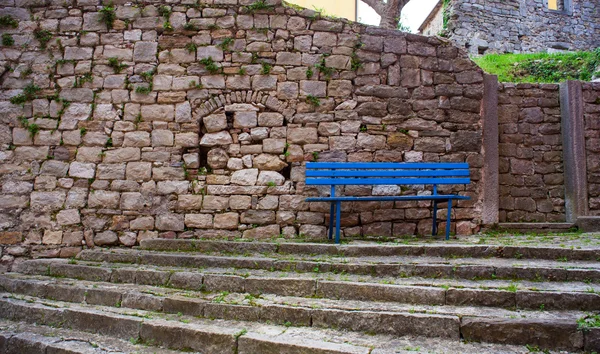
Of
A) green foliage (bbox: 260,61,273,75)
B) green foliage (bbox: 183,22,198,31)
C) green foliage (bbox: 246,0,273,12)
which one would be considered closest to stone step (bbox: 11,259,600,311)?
green foliage (bbox: 260,61,273,75)

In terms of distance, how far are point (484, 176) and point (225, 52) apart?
13.2 ft

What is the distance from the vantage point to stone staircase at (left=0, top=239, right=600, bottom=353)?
3.01 meters

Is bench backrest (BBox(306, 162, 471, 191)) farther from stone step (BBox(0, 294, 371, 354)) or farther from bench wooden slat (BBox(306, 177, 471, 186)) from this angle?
stone step (BBox(0, 294, 371, 354))

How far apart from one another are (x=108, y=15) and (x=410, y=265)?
17.0 ft

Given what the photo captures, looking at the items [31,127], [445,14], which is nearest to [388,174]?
[31,127]

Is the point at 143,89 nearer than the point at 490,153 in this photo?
Yes

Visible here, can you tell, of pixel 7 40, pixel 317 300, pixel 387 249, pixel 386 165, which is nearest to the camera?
pixel 317 300

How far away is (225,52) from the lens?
5859 mm

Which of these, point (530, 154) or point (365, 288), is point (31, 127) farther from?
point (530, 154)

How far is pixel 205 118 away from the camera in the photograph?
5.79 meters

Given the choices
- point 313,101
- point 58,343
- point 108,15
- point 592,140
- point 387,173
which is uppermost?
point 108,15

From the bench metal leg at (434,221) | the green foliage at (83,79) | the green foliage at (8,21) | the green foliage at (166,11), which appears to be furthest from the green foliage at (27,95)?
the bench metal leg at (434,221)

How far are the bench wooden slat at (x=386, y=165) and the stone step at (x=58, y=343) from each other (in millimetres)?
2843

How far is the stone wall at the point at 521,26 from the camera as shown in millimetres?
12266
